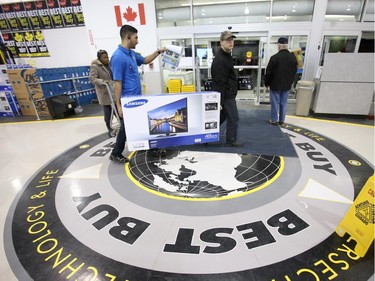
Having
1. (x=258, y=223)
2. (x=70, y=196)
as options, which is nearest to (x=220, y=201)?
(x=258, y=223)

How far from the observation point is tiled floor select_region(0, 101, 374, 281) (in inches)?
60.2

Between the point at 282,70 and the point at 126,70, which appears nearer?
the point at 126,70

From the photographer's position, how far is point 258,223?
1896mm

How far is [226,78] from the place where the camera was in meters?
2.99

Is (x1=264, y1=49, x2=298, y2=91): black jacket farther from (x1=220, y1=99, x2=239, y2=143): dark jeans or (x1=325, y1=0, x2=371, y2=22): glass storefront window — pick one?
(x1=325, y1=0, x2=371, y2=22): glass storefront window

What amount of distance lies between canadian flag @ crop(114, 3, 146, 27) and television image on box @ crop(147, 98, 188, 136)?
15.9 feet

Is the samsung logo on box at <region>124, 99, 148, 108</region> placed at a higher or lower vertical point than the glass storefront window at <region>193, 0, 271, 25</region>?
lower

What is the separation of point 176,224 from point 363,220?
4.69 ft

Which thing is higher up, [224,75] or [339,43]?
[339,43]

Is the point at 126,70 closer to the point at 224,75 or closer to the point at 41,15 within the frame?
the point at 224,75

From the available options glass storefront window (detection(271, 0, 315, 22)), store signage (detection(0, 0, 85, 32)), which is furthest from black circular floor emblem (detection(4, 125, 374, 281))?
store signage (detection(0, 0, 85, 32))

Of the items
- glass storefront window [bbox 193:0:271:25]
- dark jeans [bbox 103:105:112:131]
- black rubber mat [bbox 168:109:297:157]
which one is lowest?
black rubber mat [bbox 168:109:297:157]

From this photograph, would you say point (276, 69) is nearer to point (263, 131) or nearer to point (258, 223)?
point (263, 131)

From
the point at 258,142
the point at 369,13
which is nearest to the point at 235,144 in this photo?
the point at 258,142
